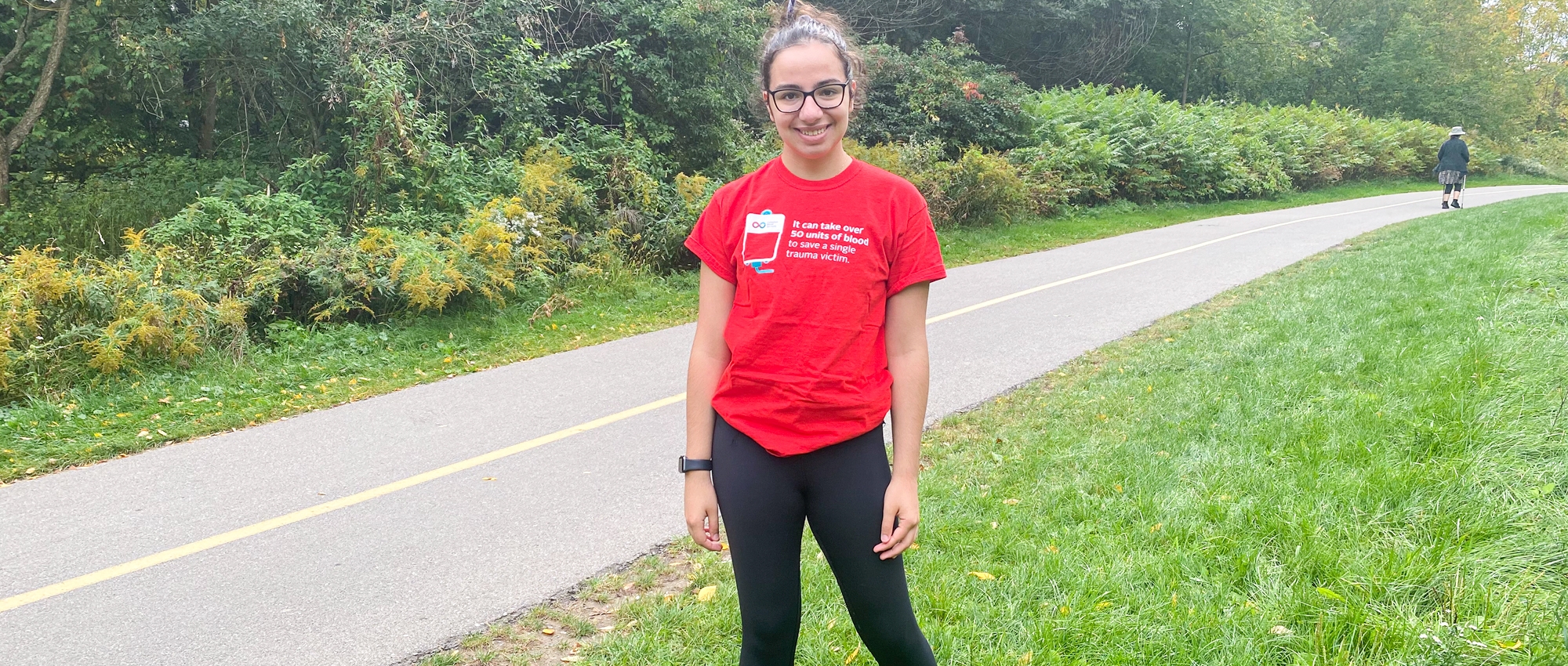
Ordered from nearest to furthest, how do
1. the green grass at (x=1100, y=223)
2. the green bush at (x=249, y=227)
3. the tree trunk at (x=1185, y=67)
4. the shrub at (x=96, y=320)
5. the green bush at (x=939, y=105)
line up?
the shrub at (x=96, y=320) → the green bush at (x=249, y=227) → the green grass at (x=1100, y=223) → the green bush at (x=939, y=105) → the tree trunk at (x=1185, y=67)

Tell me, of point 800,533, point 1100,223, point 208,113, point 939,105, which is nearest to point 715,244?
point 800,533

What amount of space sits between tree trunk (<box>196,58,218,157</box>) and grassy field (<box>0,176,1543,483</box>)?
18.8 ft

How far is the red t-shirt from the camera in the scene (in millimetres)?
2023

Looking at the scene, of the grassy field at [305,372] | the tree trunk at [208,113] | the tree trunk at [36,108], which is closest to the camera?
the grassy field at [305,372]

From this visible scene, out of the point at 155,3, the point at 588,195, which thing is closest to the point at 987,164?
the point at 588,195

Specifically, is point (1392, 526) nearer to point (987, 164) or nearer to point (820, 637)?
point (820, 637)

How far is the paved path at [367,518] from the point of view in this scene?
150 inches

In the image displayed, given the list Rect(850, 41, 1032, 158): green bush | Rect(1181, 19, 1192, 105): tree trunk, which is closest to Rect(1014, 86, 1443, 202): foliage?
Rect(850, 41, 1032, 158): green bush

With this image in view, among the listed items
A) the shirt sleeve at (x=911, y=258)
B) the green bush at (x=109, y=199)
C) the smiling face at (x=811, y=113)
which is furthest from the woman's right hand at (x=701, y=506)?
the green bush at (x=109, y=199)

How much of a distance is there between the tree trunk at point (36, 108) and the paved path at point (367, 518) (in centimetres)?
786

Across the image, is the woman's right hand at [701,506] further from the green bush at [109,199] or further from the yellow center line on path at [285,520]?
the green bush at [109,199]

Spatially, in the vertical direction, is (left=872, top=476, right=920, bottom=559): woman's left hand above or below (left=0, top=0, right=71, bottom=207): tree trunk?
below

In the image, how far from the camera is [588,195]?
12336 millimetres

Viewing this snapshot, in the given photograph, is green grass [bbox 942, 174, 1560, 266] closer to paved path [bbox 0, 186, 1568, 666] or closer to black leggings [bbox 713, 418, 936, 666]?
paved path [bbox 0, 186, 1568, 666]
